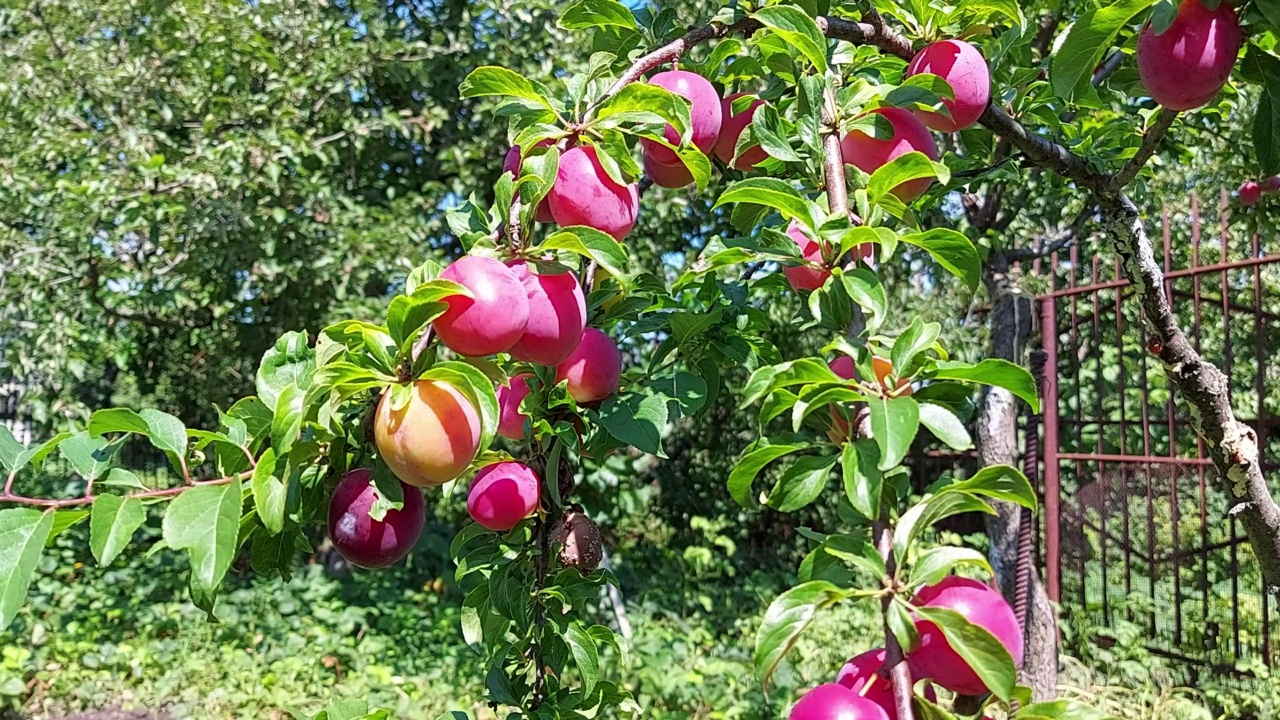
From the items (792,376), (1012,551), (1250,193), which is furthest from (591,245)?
(1012,551)

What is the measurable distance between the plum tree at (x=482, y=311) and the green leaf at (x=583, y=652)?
38 centimetres

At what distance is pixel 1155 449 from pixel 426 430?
4837 millimetres

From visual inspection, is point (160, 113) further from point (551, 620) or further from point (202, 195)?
point (551, 620)

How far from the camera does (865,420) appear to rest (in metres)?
0.51

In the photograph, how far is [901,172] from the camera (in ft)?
1.90

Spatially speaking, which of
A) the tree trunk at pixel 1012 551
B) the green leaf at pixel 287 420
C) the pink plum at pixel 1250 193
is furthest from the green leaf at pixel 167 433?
the tree trunk at pixel 1012 551

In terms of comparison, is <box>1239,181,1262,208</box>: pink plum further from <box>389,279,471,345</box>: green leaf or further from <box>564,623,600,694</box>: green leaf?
<box>389,279,471,345</box>: green leaf

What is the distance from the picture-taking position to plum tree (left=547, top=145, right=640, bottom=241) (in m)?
0.58

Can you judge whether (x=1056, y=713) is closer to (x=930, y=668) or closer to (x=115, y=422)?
(x=930, y=668)

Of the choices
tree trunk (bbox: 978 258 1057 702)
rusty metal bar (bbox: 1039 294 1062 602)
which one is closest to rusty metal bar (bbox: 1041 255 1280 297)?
rusty metal bar (bbox: 1039 294 1062 602)

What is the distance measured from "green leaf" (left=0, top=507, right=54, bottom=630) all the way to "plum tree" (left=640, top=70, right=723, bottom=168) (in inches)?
19.3

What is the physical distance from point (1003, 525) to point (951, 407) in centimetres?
242

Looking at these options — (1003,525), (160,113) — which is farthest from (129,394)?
(1003,525)

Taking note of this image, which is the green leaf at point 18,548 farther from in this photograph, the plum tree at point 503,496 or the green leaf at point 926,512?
the green leaf at point 926,512
